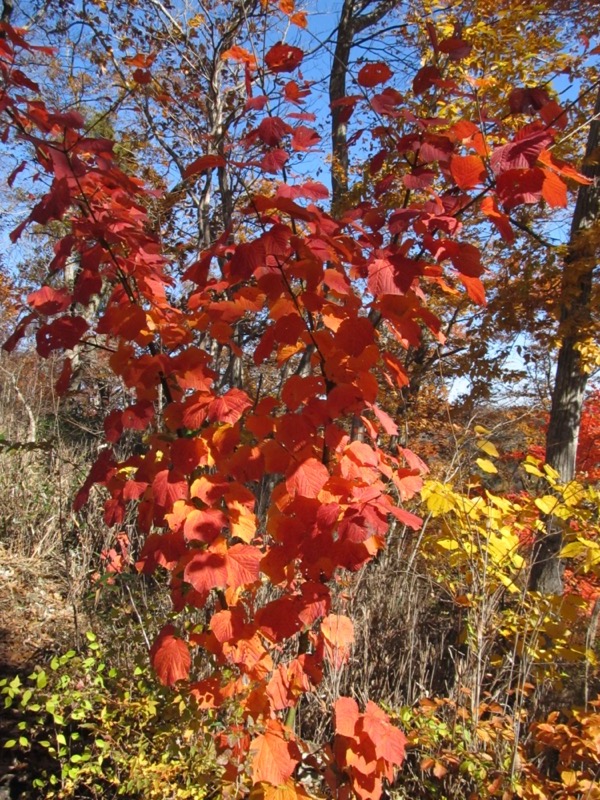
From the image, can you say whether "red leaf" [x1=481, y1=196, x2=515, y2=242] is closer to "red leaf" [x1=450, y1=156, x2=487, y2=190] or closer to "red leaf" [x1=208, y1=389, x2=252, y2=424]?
"red leaf" [x1=450, y1=156, x2=487, y2=190]

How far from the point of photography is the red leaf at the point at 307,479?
1234 mm

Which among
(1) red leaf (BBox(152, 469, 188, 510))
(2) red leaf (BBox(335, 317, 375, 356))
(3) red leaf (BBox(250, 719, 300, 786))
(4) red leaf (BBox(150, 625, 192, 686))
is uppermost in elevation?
(2) red leaf (BBox(335, 317, 375, 356))

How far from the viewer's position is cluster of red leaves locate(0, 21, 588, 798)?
1.20m

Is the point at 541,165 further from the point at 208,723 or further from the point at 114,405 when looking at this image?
the point at 114,405

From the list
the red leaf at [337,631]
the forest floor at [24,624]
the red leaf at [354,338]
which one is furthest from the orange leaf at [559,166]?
the forest floor at [24,624]

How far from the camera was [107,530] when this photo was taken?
3.79 meters

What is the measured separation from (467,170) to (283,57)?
62 cm

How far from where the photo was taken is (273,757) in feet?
4.69

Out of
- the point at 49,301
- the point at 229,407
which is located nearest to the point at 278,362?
the point at 229,407

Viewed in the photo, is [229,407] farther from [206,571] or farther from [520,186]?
[520,186]

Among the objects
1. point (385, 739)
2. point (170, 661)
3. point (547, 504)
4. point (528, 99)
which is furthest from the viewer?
point (547, 504)

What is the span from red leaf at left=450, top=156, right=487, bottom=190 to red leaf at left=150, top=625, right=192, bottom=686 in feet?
4.68

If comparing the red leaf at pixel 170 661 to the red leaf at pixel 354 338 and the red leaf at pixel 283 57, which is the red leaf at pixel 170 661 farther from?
the red leaf at pixel 283 57

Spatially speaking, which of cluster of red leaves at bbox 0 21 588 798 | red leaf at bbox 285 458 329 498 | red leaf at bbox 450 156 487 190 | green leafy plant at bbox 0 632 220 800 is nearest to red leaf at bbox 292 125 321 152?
cluster of red leaves at bbox 0 21 588 798
